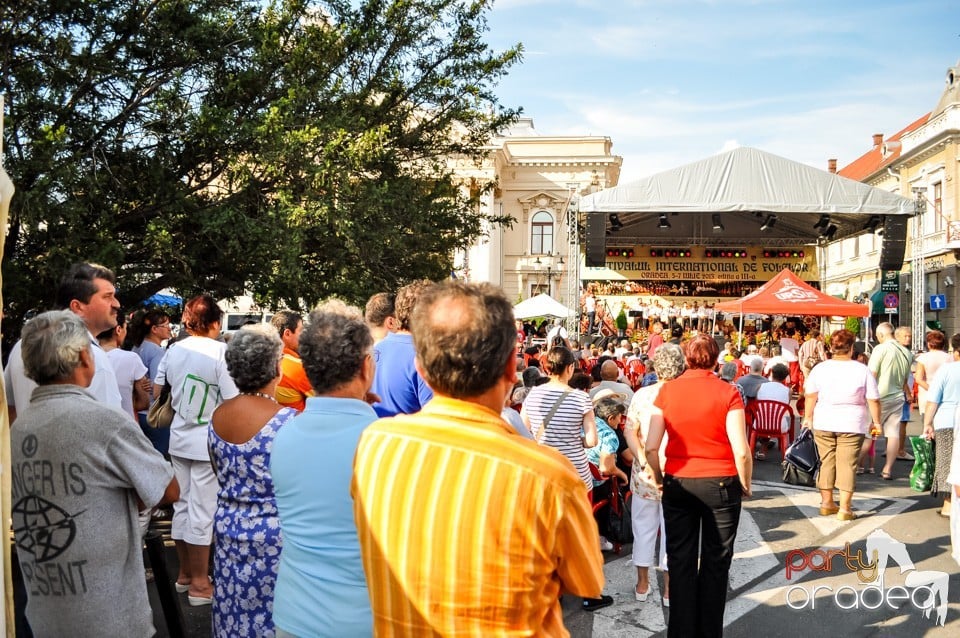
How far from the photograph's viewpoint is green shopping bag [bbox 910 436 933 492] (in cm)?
787

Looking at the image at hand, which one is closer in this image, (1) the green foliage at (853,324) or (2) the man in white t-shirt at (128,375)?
(2) the man in white t-shirt at (128,375)

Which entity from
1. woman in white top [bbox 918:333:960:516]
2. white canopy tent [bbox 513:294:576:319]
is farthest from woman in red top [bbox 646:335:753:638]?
white canopy tent [bbox 513:294:576:319]

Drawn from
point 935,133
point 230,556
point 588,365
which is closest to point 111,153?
point 588,365

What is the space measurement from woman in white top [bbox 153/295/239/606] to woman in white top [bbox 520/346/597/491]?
6.65ft

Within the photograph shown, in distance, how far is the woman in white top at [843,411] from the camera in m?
6.98

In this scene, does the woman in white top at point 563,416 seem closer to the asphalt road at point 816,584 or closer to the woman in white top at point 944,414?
the asphalt road at point 816,584

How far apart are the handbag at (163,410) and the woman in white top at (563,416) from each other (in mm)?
2335

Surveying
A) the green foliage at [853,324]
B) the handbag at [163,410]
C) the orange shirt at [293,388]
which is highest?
the green foliage at [853,324]

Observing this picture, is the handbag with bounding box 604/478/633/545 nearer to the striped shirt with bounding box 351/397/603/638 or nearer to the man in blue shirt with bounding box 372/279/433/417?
the man in blue shirt with bounding box 372/279/433/417

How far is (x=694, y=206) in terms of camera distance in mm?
13797

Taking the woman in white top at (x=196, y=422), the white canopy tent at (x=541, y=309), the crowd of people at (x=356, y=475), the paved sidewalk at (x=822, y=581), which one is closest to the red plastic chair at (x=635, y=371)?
the paved sidewalk at (x=822, y=581)

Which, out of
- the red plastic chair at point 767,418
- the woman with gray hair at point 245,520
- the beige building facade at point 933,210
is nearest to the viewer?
the woman with gray hair at point 245,520

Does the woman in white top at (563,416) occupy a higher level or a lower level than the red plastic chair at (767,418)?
higher

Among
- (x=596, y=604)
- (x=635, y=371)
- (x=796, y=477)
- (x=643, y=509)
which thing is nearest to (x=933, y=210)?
(x=635, y=371)
